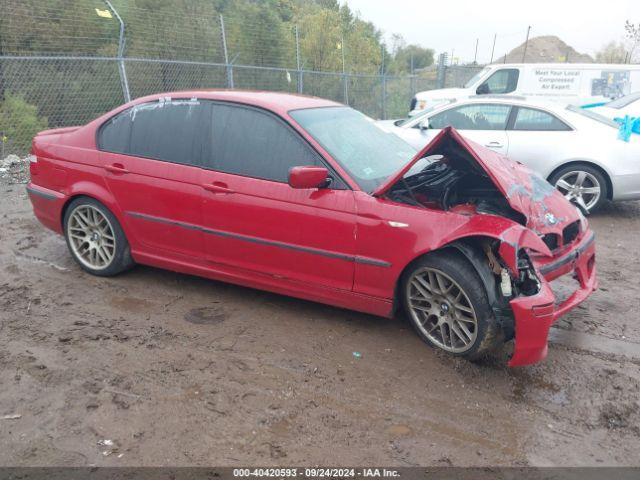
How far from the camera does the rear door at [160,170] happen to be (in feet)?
13.9

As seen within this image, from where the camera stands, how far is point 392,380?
11.1 feet

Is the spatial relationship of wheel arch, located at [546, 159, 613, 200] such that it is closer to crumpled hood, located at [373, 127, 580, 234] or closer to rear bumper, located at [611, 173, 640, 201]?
rear bumper, located at [611, 173, 640, 201]

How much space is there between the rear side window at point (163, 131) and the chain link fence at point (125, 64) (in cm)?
502

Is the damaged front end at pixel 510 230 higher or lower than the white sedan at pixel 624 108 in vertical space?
lower

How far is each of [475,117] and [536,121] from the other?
0.81 metres

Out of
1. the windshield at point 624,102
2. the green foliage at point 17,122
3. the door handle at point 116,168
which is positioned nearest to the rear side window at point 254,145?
the door handle at point 116,168

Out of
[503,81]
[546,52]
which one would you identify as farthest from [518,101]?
[546,52]

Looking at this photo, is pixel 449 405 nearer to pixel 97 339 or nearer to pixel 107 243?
pixel 97 339

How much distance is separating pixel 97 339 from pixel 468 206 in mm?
2699

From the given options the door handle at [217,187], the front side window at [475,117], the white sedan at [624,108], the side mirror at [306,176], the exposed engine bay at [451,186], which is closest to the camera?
the side mirror at [306,176]

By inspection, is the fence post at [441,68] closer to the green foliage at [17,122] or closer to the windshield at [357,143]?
the green foliage at [17,122]

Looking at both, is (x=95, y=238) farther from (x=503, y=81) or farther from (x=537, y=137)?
(x=503, y=81)

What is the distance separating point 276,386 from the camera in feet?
10.7

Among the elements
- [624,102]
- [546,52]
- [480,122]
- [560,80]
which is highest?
[546,52]
